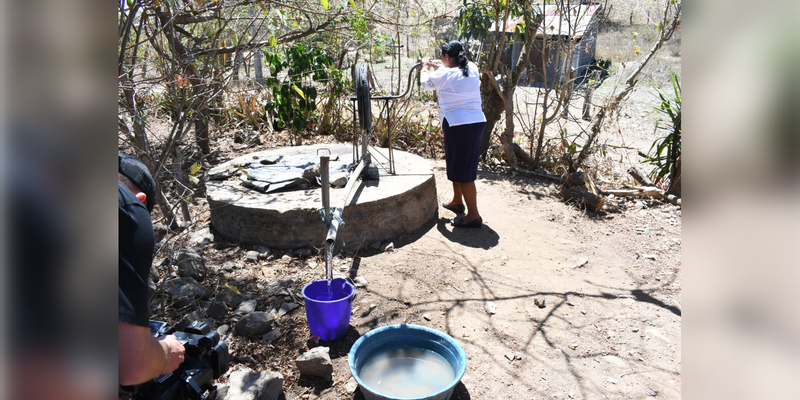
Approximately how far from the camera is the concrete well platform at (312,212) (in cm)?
414

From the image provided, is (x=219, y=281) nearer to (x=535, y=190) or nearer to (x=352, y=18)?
(x=352, y=18)

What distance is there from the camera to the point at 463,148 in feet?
14.9

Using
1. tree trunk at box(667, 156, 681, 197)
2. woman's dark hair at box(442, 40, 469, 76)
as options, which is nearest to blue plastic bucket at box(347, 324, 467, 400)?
woman's dark hair at box(442, 40, 469, 76)

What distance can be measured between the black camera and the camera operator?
13 cm

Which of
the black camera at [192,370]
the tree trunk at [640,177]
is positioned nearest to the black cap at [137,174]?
the black camera at [192,370]

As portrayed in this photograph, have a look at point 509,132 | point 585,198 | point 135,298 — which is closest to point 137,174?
point 135,298

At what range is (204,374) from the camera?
71.0 inches

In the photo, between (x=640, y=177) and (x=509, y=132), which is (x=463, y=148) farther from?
(x=640, y=177)

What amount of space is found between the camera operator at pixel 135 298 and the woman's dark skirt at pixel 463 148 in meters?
3.42

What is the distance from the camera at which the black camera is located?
61.4 inches

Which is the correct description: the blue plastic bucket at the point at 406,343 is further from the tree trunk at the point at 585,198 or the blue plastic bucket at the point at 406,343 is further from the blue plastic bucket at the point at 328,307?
the tree trunk at the point at 585,198

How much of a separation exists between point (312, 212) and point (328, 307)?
4.44ft
